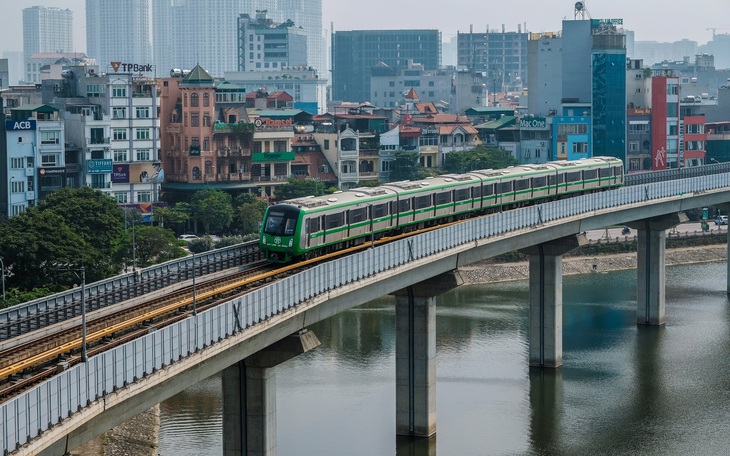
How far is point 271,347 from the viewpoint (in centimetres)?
5425

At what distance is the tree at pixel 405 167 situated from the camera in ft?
528

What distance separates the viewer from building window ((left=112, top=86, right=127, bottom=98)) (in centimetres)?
13212

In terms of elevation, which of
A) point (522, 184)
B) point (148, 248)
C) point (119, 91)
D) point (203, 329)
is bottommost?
point (148, 248)

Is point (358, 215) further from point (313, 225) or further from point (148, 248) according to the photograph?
point (148, 248)

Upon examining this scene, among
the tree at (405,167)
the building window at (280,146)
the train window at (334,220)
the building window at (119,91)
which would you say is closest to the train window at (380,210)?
the train window at (334,220)

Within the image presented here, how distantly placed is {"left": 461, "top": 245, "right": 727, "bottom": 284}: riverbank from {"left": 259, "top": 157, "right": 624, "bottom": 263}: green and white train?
82.5 feet

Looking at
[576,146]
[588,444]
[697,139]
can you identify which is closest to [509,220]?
[588,444]

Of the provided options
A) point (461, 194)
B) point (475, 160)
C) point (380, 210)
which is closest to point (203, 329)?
point (380, 210)

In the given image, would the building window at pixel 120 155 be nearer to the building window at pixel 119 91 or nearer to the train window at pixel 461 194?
the building window at pixel 119 91

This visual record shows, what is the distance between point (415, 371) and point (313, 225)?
8812mm

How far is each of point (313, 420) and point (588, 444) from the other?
13340 millimetres

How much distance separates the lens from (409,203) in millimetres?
74188

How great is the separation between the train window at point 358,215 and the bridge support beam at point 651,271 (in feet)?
113

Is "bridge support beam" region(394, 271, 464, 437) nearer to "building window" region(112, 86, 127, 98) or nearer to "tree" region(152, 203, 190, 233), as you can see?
"tree" region(152, 203, 190, 233)
